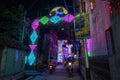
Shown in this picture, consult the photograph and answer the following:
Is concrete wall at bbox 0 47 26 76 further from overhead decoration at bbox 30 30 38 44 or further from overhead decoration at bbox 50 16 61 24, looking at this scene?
overhead decoration at bbox 50 16 61 24

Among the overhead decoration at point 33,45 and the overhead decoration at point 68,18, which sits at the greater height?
the overhead decoration at point 68,18

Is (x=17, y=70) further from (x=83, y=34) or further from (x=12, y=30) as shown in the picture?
(x=83, y=34)

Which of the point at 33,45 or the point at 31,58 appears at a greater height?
the point at 33,45

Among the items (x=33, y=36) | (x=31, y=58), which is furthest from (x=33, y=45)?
(x=31, y=58)

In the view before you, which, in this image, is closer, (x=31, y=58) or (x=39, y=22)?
(x=31, y=58)

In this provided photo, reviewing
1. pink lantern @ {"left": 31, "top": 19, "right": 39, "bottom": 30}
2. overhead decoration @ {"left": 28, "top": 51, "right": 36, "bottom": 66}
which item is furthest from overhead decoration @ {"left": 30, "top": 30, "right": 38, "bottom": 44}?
overhead decoration @ {"left": 28, "top": 51, "right": 36, "bottom": 66}

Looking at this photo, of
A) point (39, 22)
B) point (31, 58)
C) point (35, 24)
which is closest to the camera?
point (35, 24)

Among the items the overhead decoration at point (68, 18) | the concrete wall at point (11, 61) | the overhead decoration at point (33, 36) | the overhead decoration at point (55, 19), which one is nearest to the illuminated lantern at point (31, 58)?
the overhead decoration at point (33, 36)

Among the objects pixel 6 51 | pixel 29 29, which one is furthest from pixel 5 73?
pixel 29 29

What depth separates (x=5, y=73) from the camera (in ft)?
43.8

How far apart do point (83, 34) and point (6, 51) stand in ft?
24.9

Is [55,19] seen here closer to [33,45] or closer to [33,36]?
[33,36]

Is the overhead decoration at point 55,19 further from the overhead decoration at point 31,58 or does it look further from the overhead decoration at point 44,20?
the overhead decoration at point 31,58

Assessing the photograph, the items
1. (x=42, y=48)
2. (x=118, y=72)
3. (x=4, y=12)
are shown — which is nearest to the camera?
(x=118, y=72)
